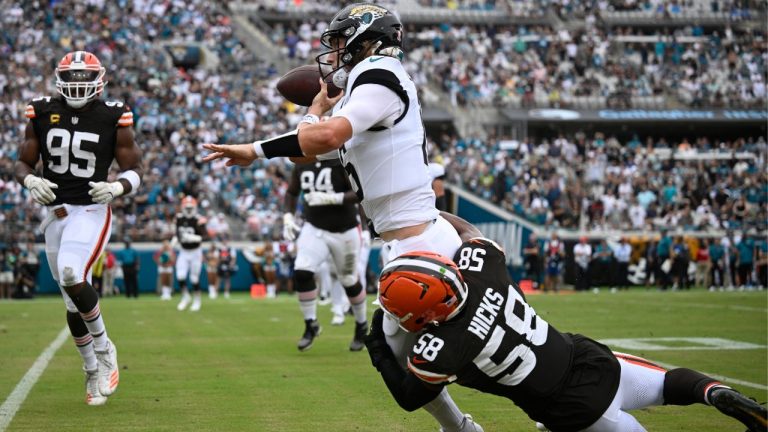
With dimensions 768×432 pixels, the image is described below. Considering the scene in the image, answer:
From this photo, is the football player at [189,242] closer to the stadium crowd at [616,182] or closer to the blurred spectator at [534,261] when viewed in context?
the blurred spectator at [534,261]

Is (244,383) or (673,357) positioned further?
(673,357)

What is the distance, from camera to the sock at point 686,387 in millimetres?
4441

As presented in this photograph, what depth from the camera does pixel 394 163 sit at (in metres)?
4.73

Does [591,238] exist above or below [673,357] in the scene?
below

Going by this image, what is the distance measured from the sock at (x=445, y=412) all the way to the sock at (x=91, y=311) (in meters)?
3.02

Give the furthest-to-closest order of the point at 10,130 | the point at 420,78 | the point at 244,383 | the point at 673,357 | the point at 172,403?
the point at 420,78 → the point at 10,130 → the point at 673,357 → the point at 244,383 → the point at 172,403

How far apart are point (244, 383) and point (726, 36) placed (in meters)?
36.7

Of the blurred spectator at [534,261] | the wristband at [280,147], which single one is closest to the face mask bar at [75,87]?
the wristband at [280,147]

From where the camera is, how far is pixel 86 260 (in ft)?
23.0

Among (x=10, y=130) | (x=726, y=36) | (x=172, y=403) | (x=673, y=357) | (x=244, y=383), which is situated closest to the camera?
(x=172, y=403)

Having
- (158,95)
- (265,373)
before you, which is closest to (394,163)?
(265,373)

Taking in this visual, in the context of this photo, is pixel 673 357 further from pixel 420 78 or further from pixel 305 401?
pixel 420 78

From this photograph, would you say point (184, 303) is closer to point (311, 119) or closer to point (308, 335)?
point (308, 335)

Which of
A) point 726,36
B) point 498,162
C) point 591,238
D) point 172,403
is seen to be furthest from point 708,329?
point 726,36
